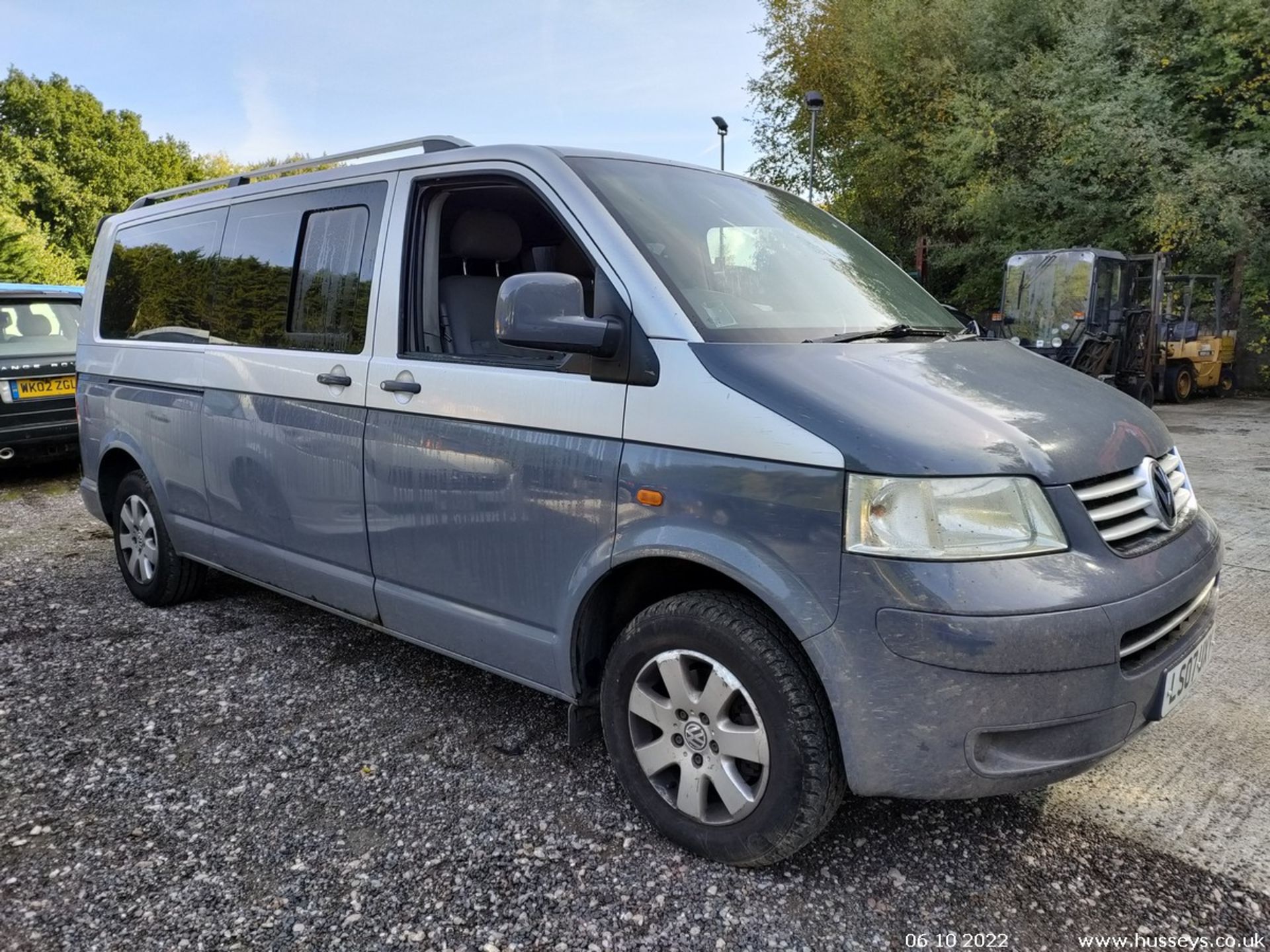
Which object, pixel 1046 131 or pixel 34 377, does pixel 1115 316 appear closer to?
pixel 1046 131

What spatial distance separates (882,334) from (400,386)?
1.60 meters

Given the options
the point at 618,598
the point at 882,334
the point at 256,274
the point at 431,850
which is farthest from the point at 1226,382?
the point at 431,850

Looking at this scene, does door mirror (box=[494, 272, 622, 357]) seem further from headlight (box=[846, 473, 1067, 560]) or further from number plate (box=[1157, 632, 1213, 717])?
number plate (box=[1157, 632, 1213, 717])

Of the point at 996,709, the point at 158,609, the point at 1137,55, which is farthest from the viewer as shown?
the point at 1137,55

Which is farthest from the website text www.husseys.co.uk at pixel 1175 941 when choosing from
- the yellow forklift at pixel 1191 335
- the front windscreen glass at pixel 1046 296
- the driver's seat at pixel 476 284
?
the yellow forklift at pixel 1191 335

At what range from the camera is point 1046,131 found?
18078 mm

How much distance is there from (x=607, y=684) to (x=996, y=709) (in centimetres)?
108

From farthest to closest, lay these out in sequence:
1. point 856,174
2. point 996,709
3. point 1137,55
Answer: point 856,174 < point 1137,55 < point 996,709

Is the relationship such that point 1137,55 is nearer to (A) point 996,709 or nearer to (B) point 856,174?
(B) point 856,174

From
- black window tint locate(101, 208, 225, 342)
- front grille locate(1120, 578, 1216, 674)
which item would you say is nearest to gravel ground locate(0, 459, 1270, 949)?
front grille locate(1120, 578, 1216, 674)

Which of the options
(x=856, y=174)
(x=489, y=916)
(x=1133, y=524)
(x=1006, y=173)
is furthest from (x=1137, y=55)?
(x=489, y=916)

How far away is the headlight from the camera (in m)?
2.06

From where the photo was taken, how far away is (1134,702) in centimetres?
219

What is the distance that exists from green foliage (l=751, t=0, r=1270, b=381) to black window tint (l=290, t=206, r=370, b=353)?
→ 16.2m
